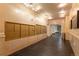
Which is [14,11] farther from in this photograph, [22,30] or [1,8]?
[22,30]

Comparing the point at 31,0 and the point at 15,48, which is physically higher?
the point at 31,0

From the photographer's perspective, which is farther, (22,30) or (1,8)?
(22,30)

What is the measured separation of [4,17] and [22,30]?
7.46 feet

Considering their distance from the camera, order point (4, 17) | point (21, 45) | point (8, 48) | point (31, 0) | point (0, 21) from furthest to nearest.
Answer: point (21, 45)
point (8, 48)
point (4, 17)
point (0, 21)
point (31, 0)

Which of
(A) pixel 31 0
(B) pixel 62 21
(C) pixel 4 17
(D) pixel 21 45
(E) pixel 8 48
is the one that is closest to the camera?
(A) pixel 31 0

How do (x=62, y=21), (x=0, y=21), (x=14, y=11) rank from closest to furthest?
(x=0, y=21) < (x=14, y=11) < (x=62, y=21)

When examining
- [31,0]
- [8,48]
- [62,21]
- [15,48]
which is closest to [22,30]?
[15,48]

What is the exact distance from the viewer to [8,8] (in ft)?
16.0

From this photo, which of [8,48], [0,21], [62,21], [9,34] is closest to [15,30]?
[9,34]

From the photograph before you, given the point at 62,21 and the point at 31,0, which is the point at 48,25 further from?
the point at 31,0

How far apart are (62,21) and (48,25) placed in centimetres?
187

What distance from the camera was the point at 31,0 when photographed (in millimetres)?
1293

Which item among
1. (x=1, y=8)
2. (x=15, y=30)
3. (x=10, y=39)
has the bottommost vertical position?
(x=10, y=39)

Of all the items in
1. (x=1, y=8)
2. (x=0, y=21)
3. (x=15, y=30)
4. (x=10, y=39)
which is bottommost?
(x=10, y=39)
